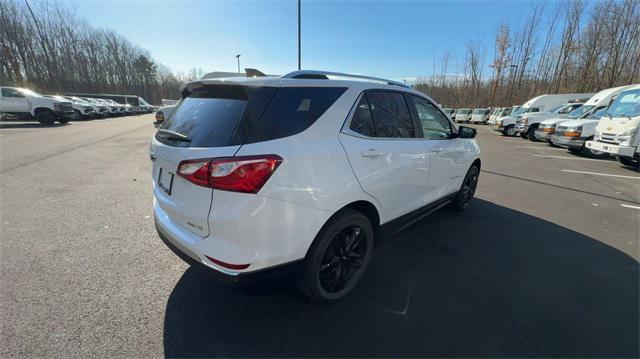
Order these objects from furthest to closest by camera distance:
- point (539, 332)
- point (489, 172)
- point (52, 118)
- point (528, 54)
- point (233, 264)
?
point (528, 54) < point (52, 118) < point (489, 172) < point (539, 332) < point (233, 264)

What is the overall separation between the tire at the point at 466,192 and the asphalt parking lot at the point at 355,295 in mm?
192

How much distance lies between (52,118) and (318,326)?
21.8 metres

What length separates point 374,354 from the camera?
1.92 meters

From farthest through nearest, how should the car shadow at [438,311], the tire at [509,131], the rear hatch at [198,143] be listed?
the tire at [509,131]
the car shadow at [438,311]
the rear hatch at [198,143]

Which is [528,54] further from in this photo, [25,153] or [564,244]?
[25,153]

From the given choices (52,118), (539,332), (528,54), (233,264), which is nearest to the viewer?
(233,264)

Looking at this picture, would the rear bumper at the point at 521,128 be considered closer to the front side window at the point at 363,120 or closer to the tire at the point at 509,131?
the tire at the point at 509,131

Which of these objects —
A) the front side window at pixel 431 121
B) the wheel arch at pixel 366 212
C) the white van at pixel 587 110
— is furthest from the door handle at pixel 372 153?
the white van at pixel 587 110

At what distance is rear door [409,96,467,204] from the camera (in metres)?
3.25

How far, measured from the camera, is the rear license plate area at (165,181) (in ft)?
6.98

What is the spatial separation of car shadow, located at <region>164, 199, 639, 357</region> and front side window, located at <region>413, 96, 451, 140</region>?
1.45m

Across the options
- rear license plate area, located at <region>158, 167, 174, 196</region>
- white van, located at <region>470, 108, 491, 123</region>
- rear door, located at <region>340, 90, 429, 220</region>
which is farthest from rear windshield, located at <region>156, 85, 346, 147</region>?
white van, located at <region>470, 108, 491, 123</region>

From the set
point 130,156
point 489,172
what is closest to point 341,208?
point 489,172

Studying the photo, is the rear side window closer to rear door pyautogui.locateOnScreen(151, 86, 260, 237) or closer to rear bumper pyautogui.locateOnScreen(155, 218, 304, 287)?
rear door pyautogui.locateOnScreen(151, 86, 260, 237)
